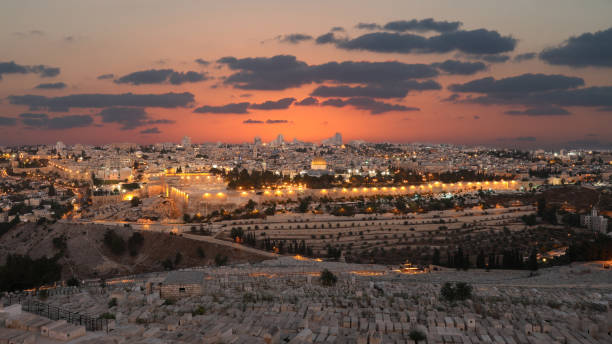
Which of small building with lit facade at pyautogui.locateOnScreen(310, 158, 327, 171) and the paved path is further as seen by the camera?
small building with lit facade at pyautogui.locateOnScreen(310, 158, 327, 171)

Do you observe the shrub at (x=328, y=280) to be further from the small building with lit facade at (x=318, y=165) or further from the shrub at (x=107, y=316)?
the small building with lit facade at (x=318, y=165)

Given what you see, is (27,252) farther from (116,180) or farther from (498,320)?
(116,180)

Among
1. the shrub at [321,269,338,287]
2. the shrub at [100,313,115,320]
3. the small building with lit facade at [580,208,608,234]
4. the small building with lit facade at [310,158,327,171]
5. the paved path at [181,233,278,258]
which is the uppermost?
the small building with lit facade at [310,158,327,171]

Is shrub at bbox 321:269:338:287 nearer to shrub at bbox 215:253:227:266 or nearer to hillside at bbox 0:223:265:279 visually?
shrub at bbox 215:253:227:266

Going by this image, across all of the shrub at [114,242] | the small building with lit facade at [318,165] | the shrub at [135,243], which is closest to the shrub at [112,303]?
the shrub at [135,243]

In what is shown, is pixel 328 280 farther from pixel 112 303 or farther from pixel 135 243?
pixel 135 243

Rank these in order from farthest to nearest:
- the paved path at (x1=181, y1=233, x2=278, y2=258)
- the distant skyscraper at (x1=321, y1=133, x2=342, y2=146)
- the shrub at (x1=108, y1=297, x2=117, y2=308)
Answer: the distant skyscraper at (x1=321, y1=133, x2=342, y2=146) < the paved path at (x1=181, y1=233, x2=278, y2=258) < the shrub at (x1=108, y1=297, x2=117, y2=308)

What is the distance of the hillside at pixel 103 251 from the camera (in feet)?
68.1

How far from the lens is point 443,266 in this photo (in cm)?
1858

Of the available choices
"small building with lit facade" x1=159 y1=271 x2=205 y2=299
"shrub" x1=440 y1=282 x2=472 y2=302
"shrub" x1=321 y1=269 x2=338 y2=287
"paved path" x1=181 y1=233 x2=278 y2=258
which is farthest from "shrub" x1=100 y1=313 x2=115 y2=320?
"paved path" x1=181 y1=233 x2=278 y2=258

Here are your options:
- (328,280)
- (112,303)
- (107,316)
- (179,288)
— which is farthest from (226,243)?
(107,316)

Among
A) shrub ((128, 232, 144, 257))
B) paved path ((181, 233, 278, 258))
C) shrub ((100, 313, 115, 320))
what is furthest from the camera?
shrub ((128, 232, 144, 257))

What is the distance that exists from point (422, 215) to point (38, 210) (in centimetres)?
2626

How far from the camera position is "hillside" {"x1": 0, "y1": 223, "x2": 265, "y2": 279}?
68.1ft
